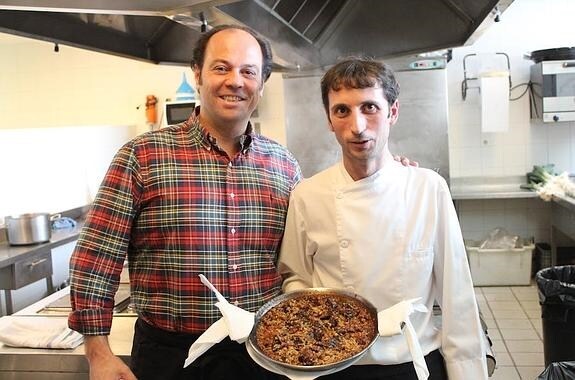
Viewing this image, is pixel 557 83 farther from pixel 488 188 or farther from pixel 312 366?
pixel 312 366

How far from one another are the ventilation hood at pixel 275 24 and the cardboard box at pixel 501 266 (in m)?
2.41

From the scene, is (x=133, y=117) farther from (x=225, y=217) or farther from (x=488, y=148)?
(x=225, y=217)

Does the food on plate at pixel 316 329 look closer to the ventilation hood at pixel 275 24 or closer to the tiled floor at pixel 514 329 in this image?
the ventilation hood at pixel 275 24

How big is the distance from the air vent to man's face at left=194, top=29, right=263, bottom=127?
58 cm

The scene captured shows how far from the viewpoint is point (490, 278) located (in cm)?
498

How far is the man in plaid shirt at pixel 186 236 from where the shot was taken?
140 cm

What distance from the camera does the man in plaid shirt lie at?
140cm

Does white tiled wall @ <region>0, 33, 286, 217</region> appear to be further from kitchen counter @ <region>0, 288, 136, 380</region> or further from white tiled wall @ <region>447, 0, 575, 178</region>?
kitchen counter @ <region>0, 288, 136, 380</region>

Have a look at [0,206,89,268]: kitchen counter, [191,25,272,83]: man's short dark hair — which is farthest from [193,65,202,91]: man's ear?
[0,206,89,268]: kitchen counter

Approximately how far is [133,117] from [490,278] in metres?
4.11

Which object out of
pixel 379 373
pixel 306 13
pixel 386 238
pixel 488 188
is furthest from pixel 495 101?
Answer: pixel 379 373

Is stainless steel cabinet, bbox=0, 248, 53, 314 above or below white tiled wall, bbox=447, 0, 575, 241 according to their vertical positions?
below

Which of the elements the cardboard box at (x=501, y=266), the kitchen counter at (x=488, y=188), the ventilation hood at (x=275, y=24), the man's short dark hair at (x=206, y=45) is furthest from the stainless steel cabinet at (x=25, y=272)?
the cardboard box at (x=501, y=266)

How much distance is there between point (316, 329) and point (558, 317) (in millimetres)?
2075
